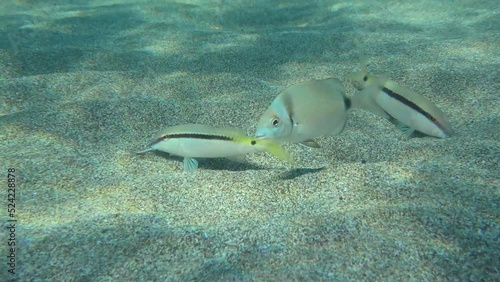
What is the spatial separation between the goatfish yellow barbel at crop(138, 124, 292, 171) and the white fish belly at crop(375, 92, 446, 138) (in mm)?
1269

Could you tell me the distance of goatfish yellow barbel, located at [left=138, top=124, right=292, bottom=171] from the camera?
9.37 feet

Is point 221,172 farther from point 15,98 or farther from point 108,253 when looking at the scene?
point 15,98

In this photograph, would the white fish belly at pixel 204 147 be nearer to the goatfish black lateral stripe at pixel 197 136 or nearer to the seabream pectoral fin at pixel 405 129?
the goatfish black lateral stripe at pixel 197 136

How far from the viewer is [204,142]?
2.96m

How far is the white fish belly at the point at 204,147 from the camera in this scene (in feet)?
9.48

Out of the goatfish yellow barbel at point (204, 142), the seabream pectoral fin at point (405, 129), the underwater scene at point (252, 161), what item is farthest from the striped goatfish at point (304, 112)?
the seabream pectoral fin at point (405, 129)

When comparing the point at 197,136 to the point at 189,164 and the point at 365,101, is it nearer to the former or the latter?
the point at 189,164

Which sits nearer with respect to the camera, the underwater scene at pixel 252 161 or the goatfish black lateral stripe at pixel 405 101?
the underwater scene at pixel 252 161

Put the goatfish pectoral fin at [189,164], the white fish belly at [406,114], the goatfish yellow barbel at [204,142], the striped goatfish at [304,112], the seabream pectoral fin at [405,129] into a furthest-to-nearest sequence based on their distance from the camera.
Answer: the seabream pectoral fin at [405,129], the white fish belly at [406,114], the goatfish pectoral fin at [189,164], the goatfish yellow barbel at [204,142], the striped goatfish at [304,112]

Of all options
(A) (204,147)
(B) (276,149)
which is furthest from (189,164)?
(B) (276,149)

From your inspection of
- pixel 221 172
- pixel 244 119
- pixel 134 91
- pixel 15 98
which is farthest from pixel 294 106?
pixel 15 98

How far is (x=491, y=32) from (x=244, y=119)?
4933mm

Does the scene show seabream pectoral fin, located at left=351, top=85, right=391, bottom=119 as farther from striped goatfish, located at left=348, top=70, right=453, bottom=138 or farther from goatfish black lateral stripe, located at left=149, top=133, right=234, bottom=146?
goatfish black lateral stripe, located at left=149, top=133, right=234, bottom=146

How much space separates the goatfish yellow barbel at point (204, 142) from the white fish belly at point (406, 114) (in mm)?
1269
